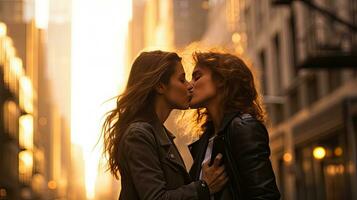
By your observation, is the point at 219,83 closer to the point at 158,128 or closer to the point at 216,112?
the point at 216,112

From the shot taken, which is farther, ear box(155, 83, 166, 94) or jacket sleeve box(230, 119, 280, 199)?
ear box(155, 83, 166, 94)

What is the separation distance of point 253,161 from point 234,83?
51 centimetres

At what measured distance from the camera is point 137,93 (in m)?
3.82

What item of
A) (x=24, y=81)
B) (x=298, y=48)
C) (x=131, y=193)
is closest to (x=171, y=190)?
(x=131, y=193)

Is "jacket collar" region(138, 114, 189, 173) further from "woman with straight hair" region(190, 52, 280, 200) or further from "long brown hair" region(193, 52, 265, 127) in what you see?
"long brown hair" region(193, 52, 265, 127)

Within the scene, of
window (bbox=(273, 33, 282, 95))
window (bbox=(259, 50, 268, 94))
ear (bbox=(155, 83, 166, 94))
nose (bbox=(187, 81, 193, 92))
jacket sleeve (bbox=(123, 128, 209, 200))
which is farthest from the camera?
window (bbox=(259, 50, 268, 94))

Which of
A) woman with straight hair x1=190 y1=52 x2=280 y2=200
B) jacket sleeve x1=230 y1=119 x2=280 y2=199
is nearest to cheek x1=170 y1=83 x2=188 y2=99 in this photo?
woman with straight hair x1=190 y1=52 x2=280 y2=200

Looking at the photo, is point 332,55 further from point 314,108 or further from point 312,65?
point 314,108

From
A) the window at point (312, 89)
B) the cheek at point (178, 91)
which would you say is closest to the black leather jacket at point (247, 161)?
the cheek at point (178, 91)

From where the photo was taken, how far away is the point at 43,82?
14575 centimetres

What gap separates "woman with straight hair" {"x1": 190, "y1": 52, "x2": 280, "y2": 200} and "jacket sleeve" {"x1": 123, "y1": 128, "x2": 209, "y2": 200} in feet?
0.67

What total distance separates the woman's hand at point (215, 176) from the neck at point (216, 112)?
1.02 ft

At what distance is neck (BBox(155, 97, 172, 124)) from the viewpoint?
3.91m

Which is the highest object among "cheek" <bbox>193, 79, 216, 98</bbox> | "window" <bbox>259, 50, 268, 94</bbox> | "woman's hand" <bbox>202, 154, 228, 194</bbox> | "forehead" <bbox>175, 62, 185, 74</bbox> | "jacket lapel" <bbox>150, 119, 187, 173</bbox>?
"forehead" <bbox>175, 62, 185, 74</bbox>
